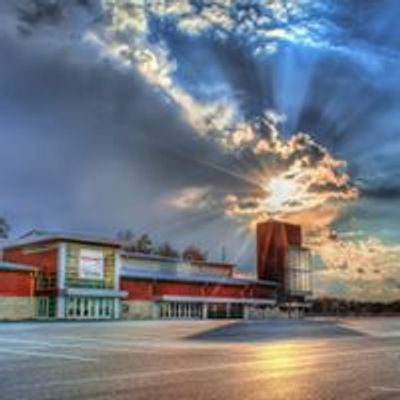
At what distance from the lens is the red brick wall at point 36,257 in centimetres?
6419

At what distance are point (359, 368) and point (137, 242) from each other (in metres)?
99.1

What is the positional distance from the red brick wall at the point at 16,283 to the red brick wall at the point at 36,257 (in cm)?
163

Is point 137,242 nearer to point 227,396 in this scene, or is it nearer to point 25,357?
point 25,357

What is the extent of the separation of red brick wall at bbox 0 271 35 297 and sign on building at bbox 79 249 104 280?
495 cm

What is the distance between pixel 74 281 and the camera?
64.2 metres

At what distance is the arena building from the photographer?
63.4 meters

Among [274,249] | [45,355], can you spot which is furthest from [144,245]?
[45,355]

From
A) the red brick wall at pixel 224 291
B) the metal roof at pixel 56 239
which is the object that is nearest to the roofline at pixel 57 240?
the metal roof at pixel 56 239

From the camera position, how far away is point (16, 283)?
63.0 m

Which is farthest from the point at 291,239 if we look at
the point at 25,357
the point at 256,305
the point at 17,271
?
the point at 25,357

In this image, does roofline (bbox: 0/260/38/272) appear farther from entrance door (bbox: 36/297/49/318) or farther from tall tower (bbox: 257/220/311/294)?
tall tower (bbox: 257/220/311/294)

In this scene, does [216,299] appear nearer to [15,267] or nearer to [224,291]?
[224,291]

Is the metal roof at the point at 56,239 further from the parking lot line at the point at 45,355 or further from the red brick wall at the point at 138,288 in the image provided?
the parking lot line at the point at 45,355

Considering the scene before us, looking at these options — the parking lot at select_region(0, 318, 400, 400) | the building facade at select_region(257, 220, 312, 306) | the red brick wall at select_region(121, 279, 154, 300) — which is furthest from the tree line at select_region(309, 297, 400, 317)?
the parking lot at select_region(0, 318, 400, 400)
